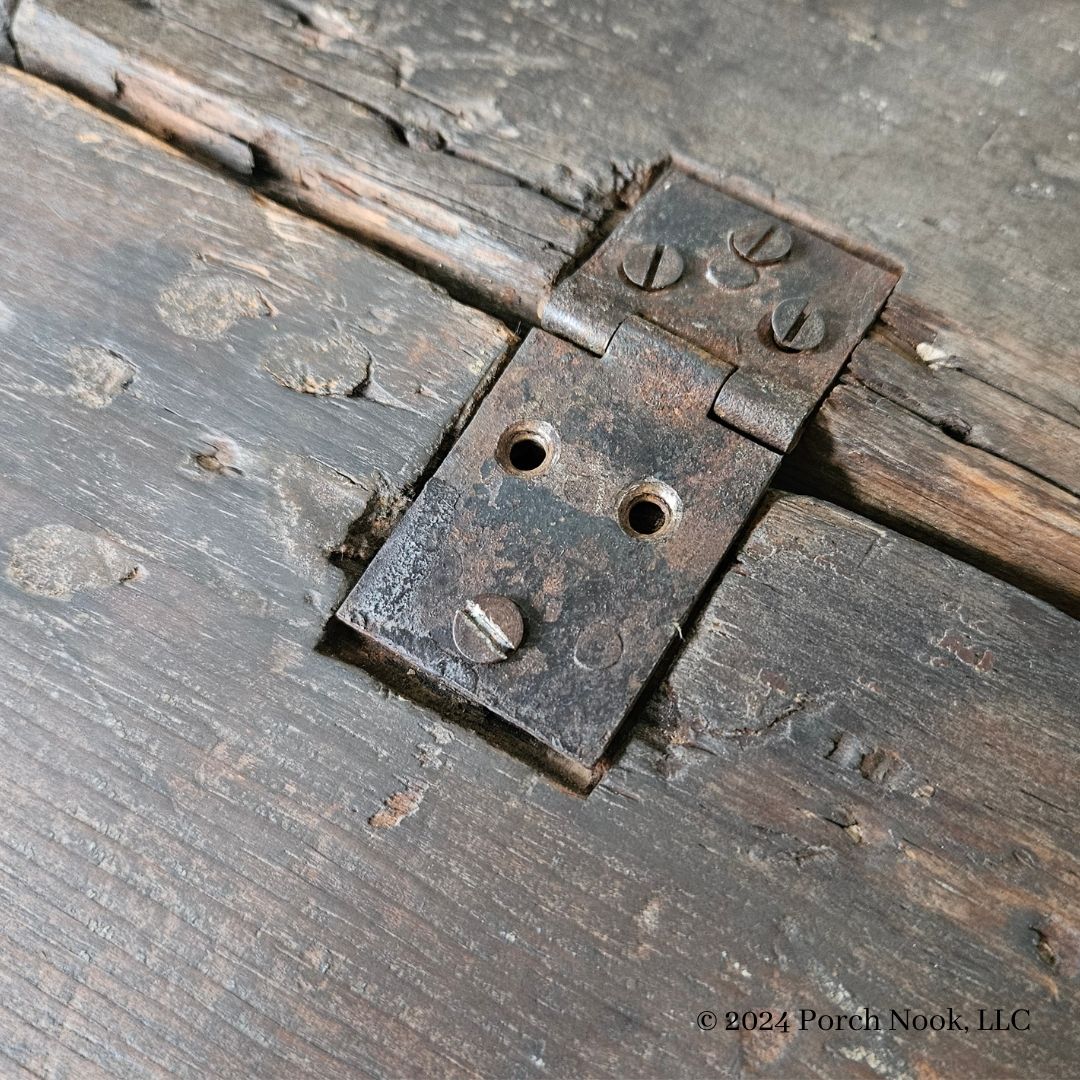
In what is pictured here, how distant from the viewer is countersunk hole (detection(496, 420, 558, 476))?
2.92 feet

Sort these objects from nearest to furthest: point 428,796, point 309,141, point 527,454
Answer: point 428,796 < point 527,454 < point 309,141

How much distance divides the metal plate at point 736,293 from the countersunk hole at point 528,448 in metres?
0.11

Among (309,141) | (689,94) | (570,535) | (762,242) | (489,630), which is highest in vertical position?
(689,94)

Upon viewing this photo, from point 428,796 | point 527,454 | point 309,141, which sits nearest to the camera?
point 428,796

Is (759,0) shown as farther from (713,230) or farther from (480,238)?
(480,238)

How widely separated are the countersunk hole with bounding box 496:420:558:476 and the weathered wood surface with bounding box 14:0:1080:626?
18cm

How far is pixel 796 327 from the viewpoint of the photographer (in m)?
0.93

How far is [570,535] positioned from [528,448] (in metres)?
0.12

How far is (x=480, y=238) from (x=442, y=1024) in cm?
77

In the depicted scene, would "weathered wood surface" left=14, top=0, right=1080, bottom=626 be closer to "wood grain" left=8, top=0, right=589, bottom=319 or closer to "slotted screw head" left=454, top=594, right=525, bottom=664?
"wood grain" left=8, top=0, right=589, bottom=319

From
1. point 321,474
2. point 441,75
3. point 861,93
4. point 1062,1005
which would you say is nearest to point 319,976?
point 321,474

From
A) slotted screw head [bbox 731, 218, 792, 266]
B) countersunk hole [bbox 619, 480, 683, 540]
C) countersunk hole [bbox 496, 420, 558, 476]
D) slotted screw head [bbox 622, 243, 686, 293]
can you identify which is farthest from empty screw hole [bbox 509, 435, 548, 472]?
slotted screw head [bbox 731, 218, 792, 266]

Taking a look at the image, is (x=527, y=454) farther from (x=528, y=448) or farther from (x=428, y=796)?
(x=428, y=796)

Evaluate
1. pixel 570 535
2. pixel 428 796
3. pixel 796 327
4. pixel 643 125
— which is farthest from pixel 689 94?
pixel 428 796
